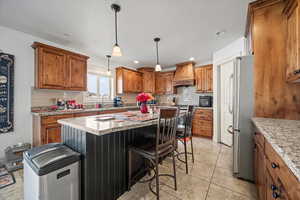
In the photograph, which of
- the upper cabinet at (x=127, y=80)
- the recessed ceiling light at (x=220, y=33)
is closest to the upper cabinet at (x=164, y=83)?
the upper cabinet at (x=127, y=80)

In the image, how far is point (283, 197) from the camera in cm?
71

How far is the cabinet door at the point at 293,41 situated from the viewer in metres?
1.33

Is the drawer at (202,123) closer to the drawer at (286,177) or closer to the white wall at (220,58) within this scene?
the white wall at (220,58)

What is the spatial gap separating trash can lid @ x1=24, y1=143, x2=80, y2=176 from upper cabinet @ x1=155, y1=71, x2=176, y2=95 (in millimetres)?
4429

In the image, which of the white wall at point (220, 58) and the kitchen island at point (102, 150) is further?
the white wall at point (220, 58)

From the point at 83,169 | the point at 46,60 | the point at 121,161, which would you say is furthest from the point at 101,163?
the point at 46,60

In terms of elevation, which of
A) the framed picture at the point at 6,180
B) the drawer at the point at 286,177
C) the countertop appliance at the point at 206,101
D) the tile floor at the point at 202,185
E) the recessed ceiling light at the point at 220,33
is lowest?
the tile floor at the point at 202,185

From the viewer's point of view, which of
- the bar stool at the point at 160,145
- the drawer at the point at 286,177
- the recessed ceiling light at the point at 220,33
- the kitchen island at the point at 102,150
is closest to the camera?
the drawer at the point at 286,177

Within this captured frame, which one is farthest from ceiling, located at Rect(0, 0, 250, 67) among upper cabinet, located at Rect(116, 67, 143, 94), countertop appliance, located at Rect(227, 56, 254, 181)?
upper cabinet, located at Rect(116, 67, 143, 94)

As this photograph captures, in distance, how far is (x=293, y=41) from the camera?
55.9 inches

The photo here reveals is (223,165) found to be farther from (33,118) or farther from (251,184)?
(33,118)

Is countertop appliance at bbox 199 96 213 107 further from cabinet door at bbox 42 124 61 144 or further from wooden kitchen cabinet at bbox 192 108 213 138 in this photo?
cabinet door at bbox 42 124 61 144

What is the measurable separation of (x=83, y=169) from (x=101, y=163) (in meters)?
0.18

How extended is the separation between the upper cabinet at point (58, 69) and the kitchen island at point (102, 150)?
70.2 inches
